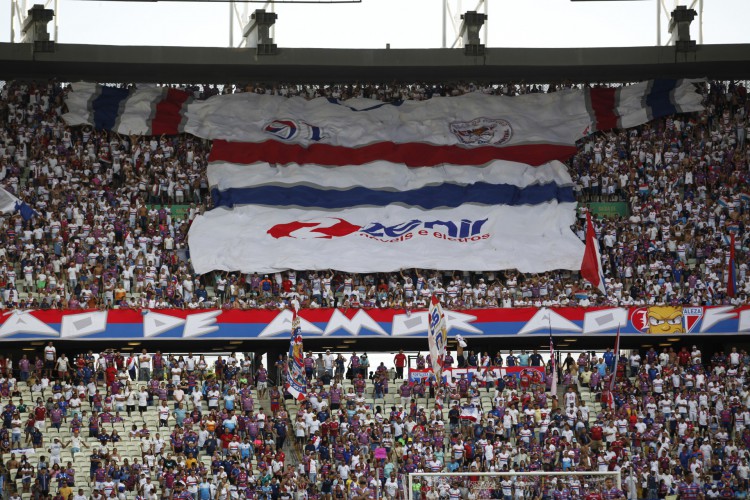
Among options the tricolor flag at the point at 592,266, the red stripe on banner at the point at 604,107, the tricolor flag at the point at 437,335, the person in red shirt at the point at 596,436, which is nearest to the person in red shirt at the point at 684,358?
the tricolor flag at the point at 592,266

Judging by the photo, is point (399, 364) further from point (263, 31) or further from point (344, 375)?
point (263, 31)

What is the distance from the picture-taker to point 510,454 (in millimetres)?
37719

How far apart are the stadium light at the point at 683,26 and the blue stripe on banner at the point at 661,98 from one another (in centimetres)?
134

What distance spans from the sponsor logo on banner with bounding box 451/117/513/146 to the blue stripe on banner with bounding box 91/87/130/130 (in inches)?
472

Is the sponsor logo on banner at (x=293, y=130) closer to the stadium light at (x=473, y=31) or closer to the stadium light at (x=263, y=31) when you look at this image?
the stadium light at (x=263, y=31)

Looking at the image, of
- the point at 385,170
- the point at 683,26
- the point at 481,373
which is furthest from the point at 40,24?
the point at 683,26

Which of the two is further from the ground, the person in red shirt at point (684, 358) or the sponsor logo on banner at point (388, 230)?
the sponsor logo on banner at point (388, 230)

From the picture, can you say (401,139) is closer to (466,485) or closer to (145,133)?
(145,133)

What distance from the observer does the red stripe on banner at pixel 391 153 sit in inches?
1997

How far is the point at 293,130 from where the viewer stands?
51.5 metres

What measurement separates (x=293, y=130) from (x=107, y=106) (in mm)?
6608

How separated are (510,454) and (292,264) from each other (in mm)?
11001

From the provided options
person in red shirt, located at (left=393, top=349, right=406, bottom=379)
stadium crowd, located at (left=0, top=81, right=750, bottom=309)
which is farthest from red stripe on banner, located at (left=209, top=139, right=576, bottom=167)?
person in red shirt, located at (left=393, top=349, right=406, bottom=379)

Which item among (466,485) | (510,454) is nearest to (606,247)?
(510,454)
